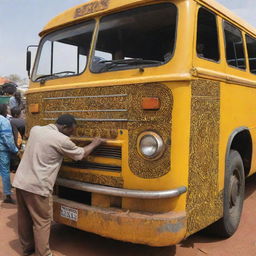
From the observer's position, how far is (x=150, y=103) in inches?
118

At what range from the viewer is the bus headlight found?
9.71 feet

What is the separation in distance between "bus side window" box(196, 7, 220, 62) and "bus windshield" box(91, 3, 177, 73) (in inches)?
11.1

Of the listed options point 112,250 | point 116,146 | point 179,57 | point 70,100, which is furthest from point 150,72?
point 112,250

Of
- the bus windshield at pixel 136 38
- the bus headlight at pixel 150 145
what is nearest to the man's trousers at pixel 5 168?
the bus windshield at pixel 136 38

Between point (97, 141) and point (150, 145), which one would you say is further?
point (97, 141)

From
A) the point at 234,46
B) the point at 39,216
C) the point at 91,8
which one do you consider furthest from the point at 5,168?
the point at 234,46

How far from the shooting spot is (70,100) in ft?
12.1

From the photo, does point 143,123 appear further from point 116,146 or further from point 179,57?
point 179,57

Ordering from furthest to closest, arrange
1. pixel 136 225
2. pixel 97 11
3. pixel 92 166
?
pixel 97 11
pixel 92 166
pixel 136 225

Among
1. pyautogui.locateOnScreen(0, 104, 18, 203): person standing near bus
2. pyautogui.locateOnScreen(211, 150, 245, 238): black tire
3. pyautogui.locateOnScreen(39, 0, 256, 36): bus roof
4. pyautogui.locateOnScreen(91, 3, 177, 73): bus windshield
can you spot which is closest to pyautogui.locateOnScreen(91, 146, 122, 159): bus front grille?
pyautogui.locateOnScreen(91, 3, 177, 73): bus windshield

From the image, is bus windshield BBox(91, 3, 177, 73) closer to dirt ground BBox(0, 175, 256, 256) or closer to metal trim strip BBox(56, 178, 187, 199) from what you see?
metal trim strip BBox(56, 178, 187, 199)

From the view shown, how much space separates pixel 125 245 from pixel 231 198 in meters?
1.36

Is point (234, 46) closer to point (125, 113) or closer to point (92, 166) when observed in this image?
point (125, 113)

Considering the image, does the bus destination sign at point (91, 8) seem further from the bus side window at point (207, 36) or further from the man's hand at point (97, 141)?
the man's hand at point (97, 141)
